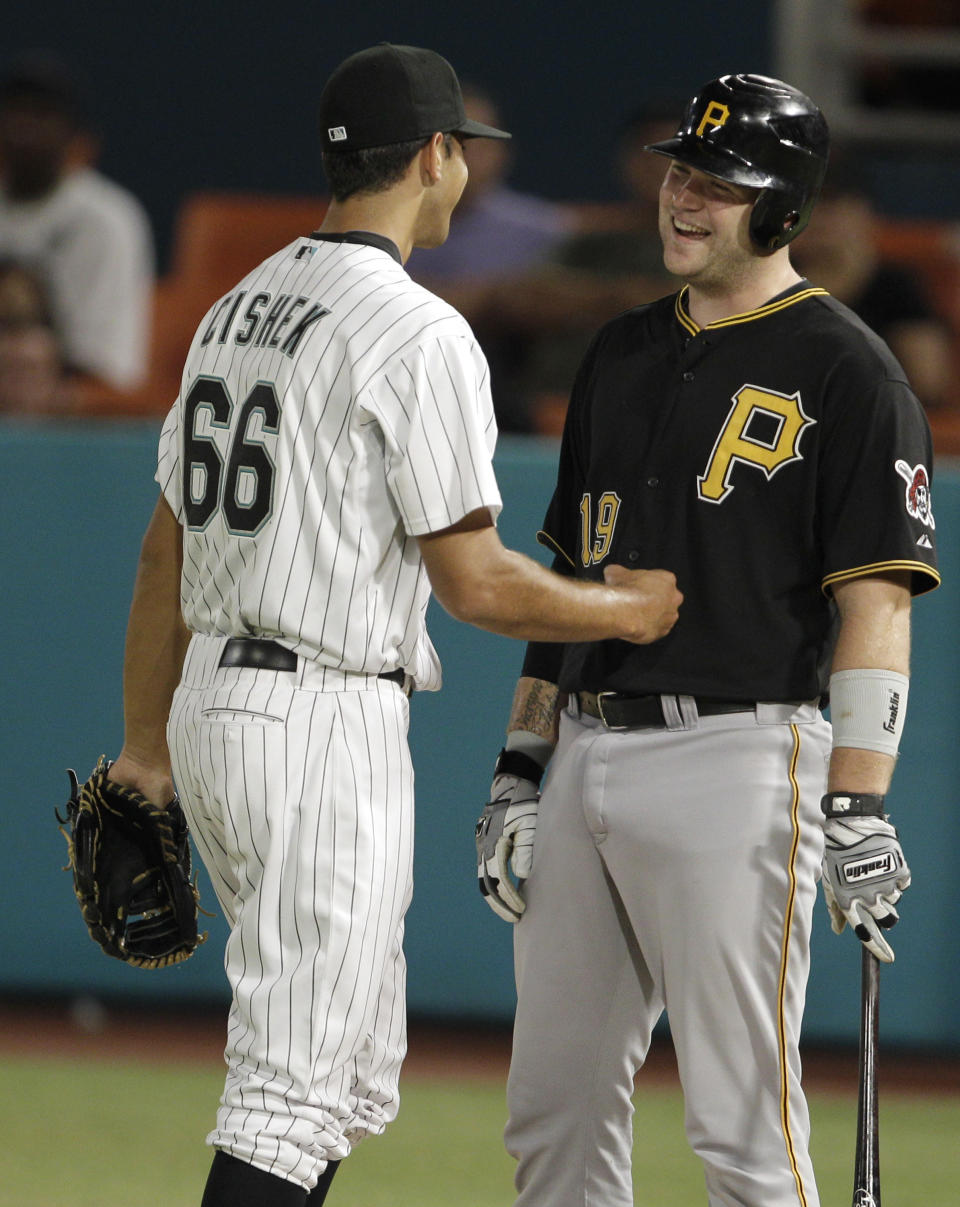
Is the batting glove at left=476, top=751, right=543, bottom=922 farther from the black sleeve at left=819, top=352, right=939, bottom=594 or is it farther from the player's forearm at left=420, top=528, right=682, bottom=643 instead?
the black sleeve at left=819, top=352, right=939, bottom=594

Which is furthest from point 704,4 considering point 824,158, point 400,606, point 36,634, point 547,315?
point 400,606

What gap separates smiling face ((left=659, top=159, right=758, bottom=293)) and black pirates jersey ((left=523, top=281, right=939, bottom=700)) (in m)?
0.08

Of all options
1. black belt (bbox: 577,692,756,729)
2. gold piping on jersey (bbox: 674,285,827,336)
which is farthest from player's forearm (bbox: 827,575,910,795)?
gold piping on jersey (bbox: 674,285,827,336)

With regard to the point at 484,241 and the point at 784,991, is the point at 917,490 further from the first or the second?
the point at 484,241

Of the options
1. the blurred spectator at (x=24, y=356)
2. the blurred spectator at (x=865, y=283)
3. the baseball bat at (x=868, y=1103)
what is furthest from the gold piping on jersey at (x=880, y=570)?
the blurred spectator at (x=24, y=356)

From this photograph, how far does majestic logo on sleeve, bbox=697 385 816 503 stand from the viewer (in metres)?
2.66

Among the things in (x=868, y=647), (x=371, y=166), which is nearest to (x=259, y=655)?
(x=371, y=166)

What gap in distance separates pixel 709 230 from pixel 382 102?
1.79 ft

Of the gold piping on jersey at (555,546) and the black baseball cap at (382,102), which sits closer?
the black baseball cap at (382,102)

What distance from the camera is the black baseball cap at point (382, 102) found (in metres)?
2.62

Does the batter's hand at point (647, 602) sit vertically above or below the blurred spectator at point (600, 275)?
below

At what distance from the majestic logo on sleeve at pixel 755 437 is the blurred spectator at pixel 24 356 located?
3.48m

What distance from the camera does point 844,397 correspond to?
2.63 metres

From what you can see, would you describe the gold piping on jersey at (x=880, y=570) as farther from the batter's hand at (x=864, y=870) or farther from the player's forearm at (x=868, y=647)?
the batter's hand at (x=864, y=870)
